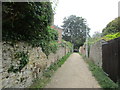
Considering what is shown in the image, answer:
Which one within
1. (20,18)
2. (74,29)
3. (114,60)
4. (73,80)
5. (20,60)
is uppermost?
(74,29)

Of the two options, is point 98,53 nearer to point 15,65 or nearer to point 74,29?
point 15,65

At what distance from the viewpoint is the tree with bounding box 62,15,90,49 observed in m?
48.2

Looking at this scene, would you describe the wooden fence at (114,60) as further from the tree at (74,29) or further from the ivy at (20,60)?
the tree at (74,29)

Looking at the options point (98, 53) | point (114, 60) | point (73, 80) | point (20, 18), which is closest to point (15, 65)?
point (20, 18)

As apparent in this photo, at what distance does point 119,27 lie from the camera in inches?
462

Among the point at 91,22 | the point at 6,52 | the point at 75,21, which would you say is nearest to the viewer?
the point at 6,52

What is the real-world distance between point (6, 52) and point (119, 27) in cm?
1207

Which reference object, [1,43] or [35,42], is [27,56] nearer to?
[35,42]

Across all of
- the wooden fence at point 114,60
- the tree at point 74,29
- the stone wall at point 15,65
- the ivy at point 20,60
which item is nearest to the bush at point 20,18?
the stone wall at point 15,65

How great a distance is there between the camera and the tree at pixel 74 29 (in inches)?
Result: 1896

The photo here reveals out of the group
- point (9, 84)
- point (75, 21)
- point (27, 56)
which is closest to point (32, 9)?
point (27, 56)

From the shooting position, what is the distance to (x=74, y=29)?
169ft

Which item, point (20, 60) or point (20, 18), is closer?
point (20, 18)

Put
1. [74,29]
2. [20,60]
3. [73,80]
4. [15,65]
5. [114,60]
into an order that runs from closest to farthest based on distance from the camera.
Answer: [15,65] < [20,60] < [114,60] < [73,80] < [74,29]
